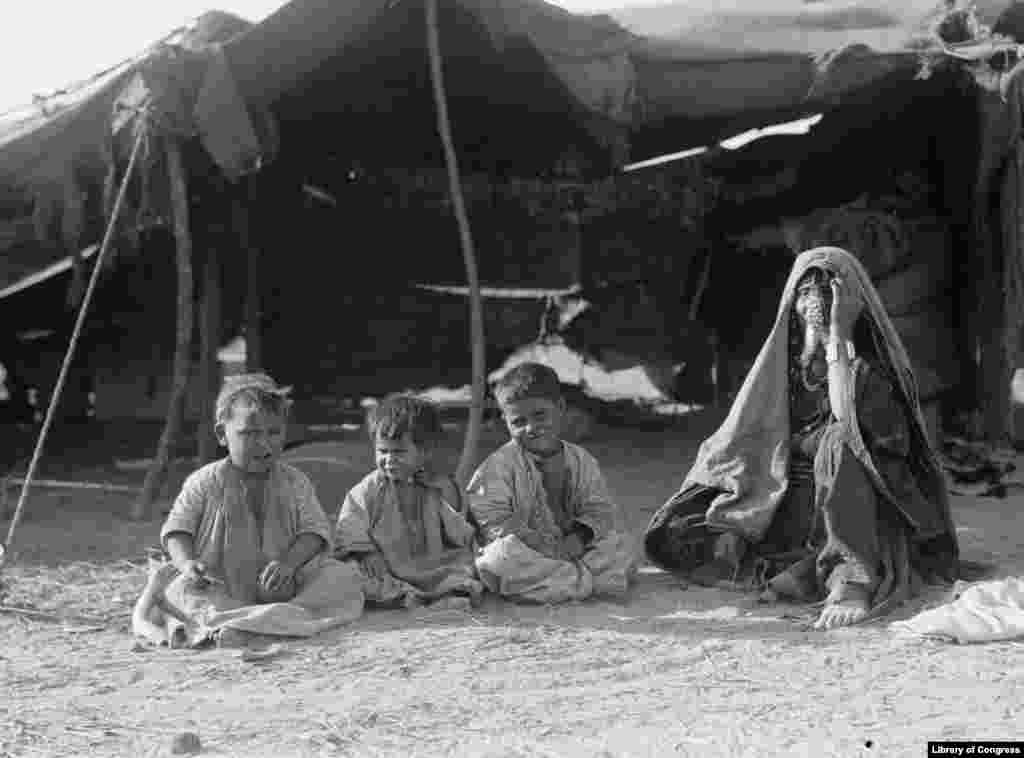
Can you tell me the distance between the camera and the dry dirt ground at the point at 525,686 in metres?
3.06

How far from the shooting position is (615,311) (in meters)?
9.42

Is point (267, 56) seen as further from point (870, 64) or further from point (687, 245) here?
point (687, 245)

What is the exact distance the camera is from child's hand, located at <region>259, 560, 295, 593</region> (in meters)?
4.12

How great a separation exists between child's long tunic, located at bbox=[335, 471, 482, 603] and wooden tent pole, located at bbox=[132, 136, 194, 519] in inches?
88.8

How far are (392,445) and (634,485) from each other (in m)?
3.05

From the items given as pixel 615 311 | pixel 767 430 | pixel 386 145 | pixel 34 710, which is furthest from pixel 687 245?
pixel 34 710

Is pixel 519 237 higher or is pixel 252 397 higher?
pixel 519 237

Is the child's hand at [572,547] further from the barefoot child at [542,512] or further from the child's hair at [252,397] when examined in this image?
the child's hair at [252,397]

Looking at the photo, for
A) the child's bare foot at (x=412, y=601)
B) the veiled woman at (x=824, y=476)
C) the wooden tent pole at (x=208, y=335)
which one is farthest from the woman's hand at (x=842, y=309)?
the wooden tent pole at (x=208, y=335)

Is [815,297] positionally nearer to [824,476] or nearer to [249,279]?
[824,476]

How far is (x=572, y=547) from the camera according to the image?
15.5ft

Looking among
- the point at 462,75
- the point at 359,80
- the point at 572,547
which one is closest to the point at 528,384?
the point at 572,547

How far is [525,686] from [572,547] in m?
1.23

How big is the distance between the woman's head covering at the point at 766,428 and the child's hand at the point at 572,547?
19.8 inches
